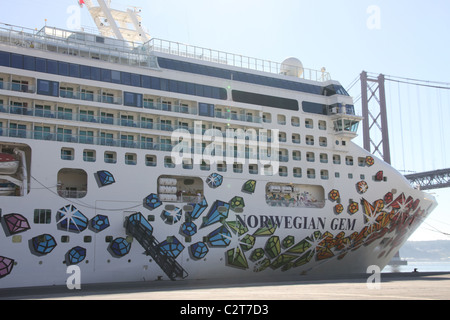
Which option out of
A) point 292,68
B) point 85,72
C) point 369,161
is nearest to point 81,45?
point 85,72

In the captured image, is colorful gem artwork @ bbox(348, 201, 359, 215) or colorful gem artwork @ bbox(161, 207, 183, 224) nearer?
colorful gem artwork @ bbox(161, 207, 183, 224)

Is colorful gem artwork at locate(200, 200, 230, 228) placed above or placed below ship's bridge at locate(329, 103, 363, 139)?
below

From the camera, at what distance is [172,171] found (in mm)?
26562

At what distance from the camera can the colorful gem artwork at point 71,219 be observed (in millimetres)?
23062

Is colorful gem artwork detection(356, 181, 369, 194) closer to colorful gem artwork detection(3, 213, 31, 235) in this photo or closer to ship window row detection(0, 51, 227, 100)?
ship window row detection(0, 51, 227, 100)

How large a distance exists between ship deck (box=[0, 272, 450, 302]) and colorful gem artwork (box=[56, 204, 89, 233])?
9.06ft

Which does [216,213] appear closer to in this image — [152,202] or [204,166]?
[204,166]

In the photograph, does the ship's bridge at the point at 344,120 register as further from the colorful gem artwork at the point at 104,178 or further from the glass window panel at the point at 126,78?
the colorful gem artwork at the point at 104,178

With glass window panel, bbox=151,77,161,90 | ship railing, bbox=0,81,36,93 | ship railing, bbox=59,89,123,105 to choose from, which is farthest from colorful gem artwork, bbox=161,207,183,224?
ship railing, bbox=0,81,36,93

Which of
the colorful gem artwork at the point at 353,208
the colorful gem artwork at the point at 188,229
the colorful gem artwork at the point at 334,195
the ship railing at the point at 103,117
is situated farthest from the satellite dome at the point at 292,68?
the colorful gem artwork at the point at 188,229

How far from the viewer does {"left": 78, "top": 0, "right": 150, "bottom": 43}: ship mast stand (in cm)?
3106

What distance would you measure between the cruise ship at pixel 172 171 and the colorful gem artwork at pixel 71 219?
60mm

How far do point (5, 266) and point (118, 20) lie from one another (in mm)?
16658
